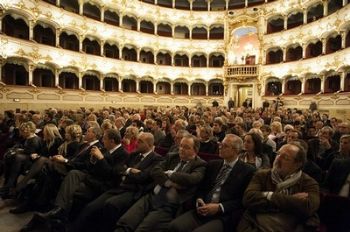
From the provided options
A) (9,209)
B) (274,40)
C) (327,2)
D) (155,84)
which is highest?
(327,2)

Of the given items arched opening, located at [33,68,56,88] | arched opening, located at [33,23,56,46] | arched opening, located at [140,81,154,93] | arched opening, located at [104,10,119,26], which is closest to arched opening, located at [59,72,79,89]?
arched opening, located at [33,68,56,88]

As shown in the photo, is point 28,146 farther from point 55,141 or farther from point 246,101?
point 246,101

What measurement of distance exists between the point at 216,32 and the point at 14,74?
19431mm

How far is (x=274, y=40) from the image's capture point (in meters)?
23.9

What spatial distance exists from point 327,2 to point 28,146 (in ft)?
69.0

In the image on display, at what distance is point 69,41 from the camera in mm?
20297

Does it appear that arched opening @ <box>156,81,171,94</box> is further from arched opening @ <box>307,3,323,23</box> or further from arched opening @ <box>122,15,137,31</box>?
arched opening @ <box>307,3,323,23</box>

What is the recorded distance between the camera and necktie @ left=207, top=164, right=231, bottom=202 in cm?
291

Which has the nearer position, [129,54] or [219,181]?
[219,181]

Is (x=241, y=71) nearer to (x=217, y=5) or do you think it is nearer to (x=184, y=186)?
(x=217, y=5)

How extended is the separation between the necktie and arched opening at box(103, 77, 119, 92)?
70.0 ft

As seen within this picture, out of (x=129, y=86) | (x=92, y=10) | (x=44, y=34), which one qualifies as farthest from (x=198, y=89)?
(x=44, y=34)

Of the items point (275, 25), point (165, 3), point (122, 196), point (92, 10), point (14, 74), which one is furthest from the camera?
point (165, 3)

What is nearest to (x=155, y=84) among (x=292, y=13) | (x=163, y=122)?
(x=292, y=13)
